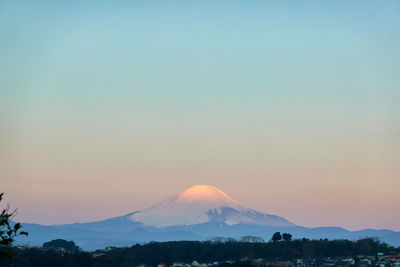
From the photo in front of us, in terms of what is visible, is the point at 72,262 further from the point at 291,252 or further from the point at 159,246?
the point at 291,252

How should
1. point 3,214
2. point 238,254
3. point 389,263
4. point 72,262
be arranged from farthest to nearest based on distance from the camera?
point 238,254 < point 389,263 < point 72,262 < point 3,214

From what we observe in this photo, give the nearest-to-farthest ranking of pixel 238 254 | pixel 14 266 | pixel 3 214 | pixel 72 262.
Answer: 1. pixel 3 214
2. pixel 14 266
3. pixel 72 262
4. pixel 238 254

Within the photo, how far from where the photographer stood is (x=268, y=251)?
18012 centimetres

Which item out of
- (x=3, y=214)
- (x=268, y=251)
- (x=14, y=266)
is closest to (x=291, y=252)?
(x=268, y=251)

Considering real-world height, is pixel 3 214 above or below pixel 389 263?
below

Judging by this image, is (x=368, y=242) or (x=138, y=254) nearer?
(x=138, y=254)

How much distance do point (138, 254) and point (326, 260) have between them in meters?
39.0

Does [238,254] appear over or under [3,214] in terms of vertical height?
over

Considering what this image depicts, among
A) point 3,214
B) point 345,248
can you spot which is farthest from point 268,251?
point 3,214

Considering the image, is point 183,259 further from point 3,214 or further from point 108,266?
point 3,214

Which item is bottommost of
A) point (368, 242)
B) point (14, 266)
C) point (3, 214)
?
point (3, 214)

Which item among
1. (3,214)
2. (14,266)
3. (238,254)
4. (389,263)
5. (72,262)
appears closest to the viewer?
(3,214)

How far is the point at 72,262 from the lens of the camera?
471ft

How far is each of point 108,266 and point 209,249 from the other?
133 ft
